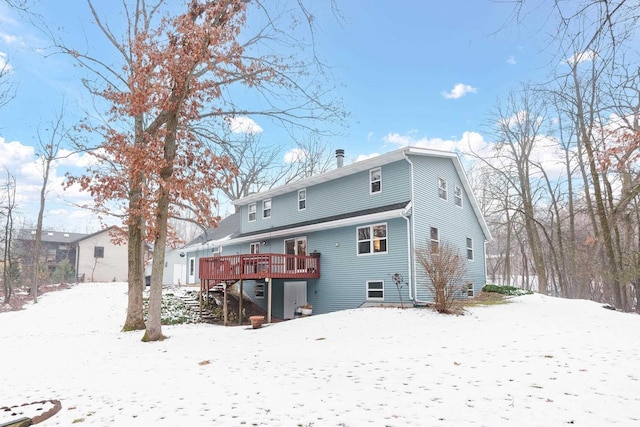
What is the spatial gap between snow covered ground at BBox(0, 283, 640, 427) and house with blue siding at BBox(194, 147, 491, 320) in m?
3.05

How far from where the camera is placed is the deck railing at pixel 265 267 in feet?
50.8

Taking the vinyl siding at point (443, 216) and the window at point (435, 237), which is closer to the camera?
the vinyl siding at point (443, 216)

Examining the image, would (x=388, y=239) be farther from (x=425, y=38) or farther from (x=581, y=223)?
(x=581, y=223)

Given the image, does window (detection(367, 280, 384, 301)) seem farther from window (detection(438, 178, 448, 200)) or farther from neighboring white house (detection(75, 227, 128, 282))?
neighboring white house (detection(75, 227, 128, 282))

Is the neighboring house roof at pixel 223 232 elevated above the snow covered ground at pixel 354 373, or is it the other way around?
the neighboring house roof at pixel 223 232

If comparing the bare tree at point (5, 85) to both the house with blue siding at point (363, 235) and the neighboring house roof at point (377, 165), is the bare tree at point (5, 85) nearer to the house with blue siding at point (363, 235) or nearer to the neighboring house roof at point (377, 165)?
the house with blue siding at point (363, 235)

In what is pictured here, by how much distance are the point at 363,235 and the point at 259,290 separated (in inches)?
295

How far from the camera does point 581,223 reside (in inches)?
1184

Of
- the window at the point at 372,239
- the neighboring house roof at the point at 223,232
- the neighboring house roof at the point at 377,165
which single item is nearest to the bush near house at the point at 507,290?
the neighboring house roof at the point at 377,165

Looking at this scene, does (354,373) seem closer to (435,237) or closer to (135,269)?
(135,269)

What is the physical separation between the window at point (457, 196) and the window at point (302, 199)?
7.04 metres

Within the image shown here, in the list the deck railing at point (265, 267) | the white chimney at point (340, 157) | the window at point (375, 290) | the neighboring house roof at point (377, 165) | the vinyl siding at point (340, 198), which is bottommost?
the window at point (375, 290)

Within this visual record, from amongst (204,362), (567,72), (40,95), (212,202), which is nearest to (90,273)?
(40,95)

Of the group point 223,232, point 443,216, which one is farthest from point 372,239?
point 223,232
